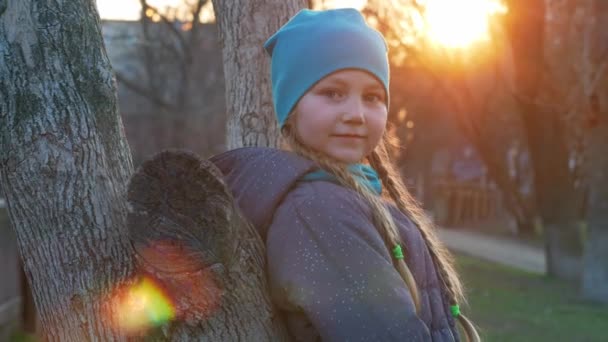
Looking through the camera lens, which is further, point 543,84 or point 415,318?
point 543,84

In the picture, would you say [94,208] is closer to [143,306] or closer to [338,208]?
[143,306]

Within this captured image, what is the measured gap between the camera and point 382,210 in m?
2.26

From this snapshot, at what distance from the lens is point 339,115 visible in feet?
7.66

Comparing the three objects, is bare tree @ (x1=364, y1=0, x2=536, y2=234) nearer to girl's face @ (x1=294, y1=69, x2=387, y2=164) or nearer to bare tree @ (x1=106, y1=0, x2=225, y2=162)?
bare tree @ (x1=106, y1=0, x2=225, y2=162)

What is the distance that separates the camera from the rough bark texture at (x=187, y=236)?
6.47ft

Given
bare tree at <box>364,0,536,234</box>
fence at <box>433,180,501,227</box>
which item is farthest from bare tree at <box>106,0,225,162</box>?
fence at <box>433,180,501,227</box>

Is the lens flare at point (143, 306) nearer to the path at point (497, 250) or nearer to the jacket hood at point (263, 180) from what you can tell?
the jacket hood at point (263, 180)

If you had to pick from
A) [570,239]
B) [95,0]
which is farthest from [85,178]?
[570,239]

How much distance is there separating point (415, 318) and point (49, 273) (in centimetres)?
86

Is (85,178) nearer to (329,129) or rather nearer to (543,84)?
(329,129)

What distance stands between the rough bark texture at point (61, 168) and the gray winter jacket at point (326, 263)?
1.08 ft

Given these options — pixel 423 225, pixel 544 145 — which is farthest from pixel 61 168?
pixel 544 145

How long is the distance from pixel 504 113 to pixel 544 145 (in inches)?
443

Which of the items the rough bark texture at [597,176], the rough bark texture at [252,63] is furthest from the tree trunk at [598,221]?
the rough bark texture at [252,63]
